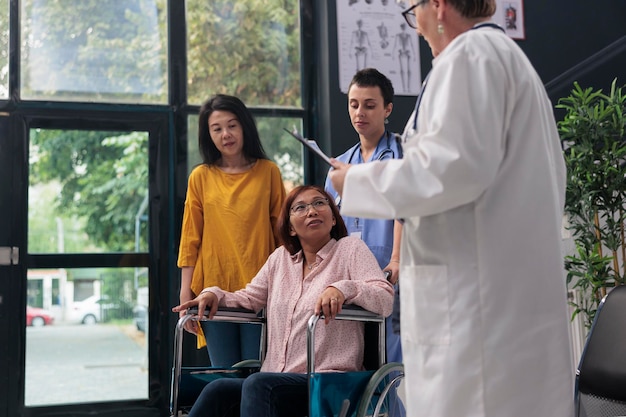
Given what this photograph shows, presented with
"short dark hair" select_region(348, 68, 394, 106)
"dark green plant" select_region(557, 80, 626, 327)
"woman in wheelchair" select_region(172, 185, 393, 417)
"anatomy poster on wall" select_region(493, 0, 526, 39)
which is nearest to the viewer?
"woman in wheelchair" select_region(172, 185, 393, 417)

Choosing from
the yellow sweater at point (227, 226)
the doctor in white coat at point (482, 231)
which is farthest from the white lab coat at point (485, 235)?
the yellow sweater at point (227, 226)

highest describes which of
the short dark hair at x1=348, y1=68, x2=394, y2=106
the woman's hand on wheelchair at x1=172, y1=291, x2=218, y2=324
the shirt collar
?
the short dark hair at x1=348, y1=68, x2=394, y2=106

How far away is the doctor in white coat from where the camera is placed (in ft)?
4.30

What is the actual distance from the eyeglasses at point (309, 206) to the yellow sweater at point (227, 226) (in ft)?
1.86

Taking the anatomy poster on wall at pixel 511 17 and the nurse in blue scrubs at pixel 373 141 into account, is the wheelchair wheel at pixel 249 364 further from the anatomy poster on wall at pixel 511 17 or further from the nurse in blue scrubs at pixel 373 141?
the anatomy poster on wall at pixel 511 17

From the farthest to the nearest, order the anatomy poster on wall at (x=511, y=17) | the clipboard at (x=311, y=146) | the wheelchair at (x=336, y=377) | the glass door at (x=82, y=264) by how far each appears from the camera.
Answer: the anatomy poster on wall at (x=511, y=17) → the glass door at (x=82, y=264) → the wheelchair at (x=336, y=377) → the clipboard at (x=311, y=146)

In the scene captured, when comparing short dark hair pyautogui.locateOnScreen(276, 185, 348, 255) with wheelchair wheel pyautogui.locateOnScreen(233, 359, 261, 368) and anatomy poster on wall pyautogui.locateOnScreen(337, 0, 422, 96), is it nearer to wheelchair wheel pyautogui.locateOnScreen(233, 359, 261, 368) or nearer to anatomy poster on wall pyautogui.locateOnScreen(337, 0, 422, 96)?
wheelchair wheel pyautogui.locateOnScreen(233, 359, 261, 368)

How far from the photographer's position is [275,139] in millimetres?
4031

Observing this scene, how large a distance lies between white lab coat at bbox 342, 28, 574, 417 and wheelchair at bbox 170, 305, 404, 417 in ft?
1.98

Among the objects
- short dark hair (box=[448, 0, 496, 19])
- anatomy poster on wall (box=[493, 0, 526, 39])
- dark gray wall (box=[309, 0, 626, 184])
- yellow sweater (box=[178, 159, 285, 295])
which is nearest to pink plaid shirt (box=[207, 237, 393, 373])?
yellow sweater (box=[178, 159, 285, 295])

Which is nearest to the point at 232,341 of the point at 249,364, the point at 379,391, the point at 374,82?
the point at 249,364

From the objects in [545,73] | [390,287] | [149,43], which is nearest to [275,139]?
[149,43]

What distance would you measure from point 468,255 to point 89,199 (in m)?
2.78

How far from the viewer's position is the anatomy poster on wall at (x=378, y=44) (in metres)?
3.94
